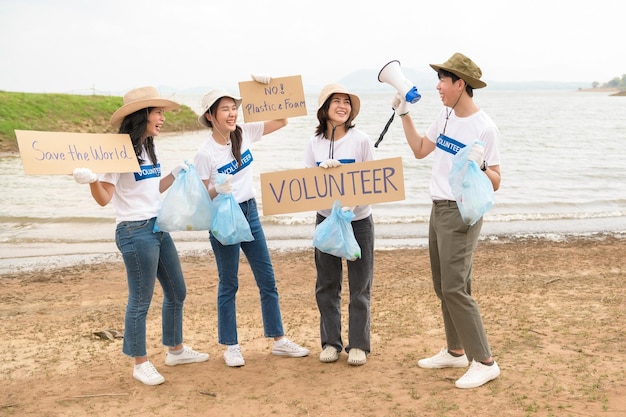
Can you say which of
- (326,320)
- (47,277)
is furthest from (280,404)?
(47,277)

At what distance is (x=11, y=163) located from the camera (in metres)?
22.6

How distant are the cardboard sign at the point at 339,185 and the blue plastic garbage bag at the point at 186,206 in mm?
481

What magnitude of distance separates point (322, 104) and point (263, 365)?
1.96m

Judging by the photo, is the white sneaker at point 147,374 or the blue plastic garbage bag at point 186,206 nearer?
the blue plastic garbage bag at point 186,206

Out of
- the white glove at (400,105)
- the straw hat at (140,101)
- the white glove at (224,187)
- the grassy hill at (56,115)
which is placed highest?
the grassy hill at (56,115)

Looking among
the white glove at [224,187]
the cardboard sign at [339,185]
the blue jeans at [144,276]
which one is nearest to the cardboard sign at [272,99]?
the cardboard sign at [339,185]

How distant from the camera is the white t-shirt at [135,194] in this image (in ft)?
14.0

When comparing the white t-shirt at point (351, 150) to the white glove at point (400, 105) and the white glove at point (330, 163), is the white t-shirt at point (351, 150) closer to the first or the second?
the white glove at point (330, 163)

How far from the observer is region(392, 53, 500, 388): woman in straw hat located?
4.05 m

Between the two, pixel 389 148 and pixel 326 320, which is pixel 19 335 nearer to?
pixel 326 320

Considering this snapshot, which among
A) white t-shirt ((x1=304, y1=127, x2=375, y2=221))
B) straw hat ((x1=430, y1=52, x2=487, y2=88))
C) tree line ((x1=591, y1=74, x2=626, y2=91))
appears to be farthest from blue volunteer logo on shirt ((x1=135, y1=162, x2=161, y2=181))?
tree line ((x1=591, y1=74, x2=626, y2=91))

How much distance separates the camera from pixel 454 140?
13.5 ft

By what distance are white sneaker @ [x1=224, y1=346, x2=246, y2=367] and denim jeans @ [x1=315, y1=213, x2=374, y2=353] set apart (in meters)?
0.63

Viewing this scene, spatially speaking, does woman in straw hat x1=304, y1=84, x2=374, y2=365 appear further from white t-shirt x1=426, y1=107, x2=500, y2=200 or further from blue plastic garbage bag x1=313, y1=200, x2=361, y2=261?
white t-shirt x1=426, y1=107, x2=500, y2=200
